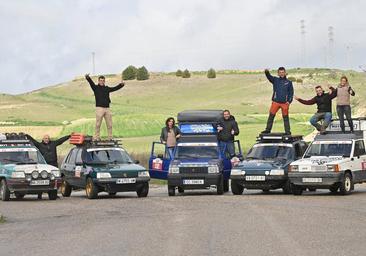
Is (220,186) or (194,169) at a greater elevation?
(194,169)

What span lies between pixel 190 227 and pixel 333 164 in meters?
9.21

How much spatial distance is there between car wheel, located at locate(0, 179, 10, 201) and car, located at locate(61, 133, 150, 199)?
93.2 inches

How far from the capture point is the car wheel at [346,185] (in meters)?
24.7

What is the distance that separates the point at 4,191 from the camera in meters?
25.4

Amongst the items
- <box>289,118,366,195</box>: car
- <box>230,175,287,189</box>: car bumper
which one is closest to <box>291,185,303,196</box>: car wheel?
<box>289,118,366,195</box>: car

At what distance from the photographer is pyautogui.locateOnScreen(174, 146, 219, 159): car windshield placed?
2709cm

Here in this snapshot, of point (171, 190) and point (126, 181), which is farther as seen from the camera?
point (171, 190)

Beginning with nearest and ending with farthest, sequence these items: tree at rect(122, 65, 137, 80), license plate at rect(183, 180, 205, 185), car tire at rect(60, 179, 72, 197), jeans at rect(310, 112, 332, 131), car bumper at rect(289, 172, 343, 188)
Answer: car bumper at rect(289, 172, 343, 188) → license plate at rect(183, 180, 205, 185) → jeans at rect(310, 112, 332, 131) → car tire at rect(60, 179, 72, 197) → tree at rect(122, 65, 137, 80)

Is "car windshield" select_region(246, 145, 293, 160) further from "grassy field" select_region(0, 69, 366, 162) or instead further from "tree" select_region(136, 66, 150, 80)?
"tree" select_region(136, 66, 150, 80)

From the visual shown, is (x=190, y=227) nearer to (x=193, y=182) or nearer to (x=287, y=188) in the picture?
(x=193, y=182)

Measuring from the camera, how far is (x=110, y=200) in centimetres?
2503

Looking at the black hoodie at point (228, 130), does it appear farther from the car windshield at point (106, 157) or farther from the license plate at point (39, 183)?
the license plate at point (39, 183)

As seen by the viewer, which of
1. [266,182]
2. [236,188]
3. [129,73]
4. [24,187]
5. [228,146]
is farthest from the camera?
[129,73]

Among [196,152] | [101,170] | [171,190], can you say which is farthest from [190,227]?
[196,152]
